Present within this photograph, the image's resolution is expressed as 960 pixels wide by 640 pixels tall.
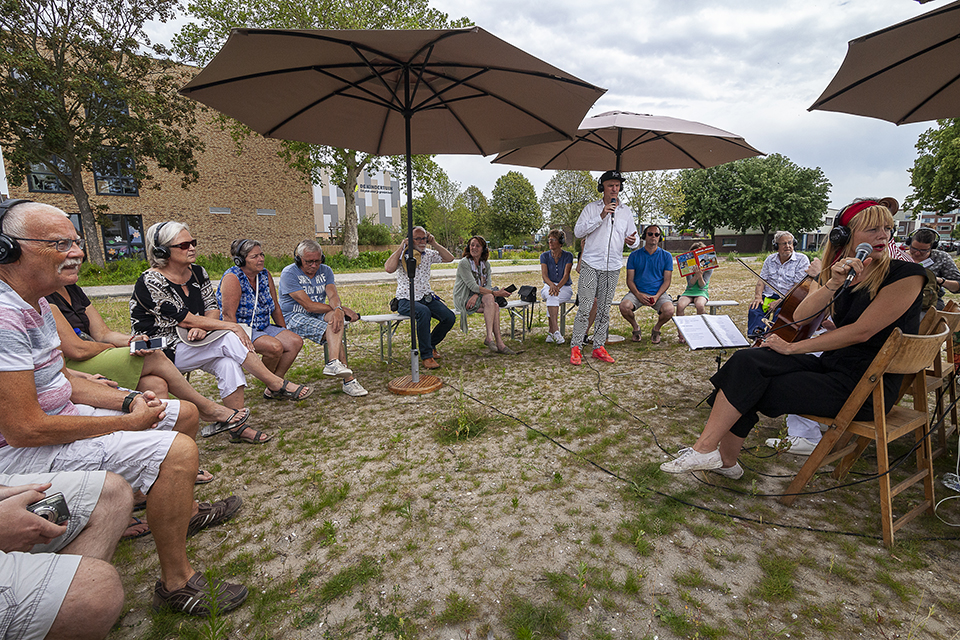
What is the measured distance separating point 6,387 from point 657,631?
267 centimetres

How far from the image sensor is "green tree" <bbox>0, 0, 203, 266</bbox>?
47.7 ft

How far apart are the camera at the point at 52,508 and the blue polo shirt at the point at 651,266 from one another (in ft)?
21.3

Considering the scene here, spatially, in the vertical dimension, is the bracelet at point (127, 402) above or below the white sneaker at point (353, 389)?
above

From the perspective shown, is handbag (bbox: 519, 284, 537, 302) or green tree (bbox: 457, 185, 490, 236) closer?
handbag (bbox: 519, 284, 537, 302)

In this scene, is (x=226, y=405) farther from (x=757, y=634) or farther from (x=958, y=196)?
(x=958, y=196)

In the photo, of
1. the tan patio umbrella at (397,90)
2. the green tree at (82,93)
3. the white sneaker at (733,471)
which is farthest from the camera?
the green tree at (82,93)

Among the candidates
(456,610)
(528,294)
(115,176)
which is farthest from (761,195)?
(456,610)

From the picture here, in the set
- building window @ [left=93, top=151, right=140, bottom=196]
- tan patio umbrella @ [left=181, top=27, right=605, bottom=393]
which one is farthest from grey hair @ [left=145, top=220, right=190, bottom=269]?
building window @ [left=93, top=151, right=140, bottom=196]

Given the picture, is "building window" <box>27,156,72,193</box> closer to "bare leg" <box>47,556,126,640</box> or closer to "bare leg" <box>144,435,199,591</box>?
"bare leg" <box>144,435,199,591</box>

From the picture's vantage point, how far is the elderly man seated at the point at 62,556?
1288 millimetres

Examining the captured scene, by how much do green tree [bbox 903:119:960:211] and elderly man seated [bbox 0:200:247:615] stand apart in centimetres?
3601

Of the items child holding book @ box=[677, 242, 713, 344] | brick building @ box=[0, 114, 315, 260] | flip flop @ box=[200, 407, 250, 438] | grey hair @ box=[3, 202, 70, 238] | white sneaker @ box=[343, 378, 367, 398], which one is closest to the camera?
grey hair @ box=[3, 202, 70, 238]

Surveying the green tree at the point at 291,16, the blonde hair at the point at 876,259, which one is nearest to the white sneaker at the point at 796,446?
the blonde hair at the point at 876,259

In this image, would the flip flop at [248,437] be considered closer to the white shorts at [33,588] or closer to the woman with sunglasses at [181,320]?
the woman with sunglasses at [181,320]
